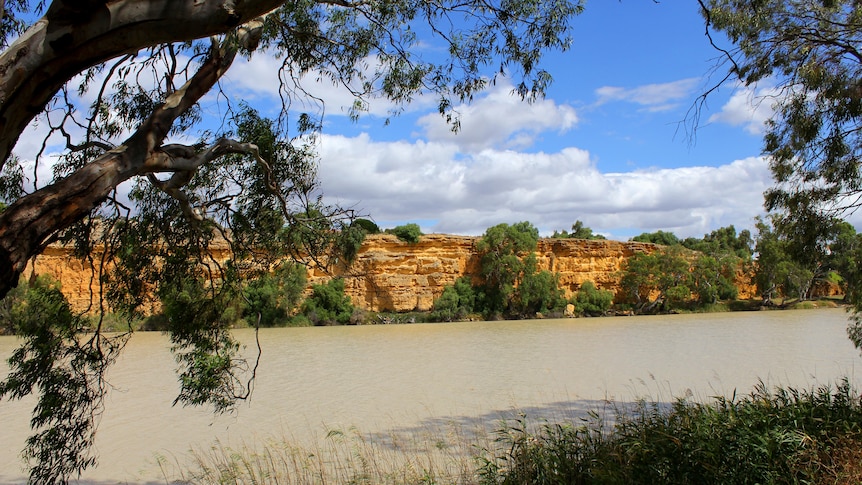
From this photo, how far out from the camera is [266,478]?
4.24m

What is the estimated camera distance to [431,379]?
9703 millimetres

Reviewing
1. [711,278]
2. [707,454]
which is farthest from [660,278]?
[707,454]

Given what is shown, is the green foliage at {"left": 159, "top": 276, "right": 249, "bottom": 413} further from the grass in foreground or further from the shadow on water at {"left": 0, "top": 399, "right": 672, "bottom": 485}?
the shadow on water at {"left": 0, "top": 399, "right": 672, "bottom": 485}

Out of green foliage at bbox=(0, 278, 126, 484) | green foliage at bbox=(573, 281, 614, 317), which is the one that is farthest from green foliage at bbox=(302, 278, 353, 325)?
green foliage at bbox=(0, 278, 126, 484)

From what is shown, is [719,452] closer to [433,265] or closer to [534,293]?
[534,293]

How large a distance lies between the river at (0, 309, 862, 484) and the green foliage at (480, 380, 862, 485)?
162cm

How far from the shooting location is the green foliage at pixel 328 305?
906 inches

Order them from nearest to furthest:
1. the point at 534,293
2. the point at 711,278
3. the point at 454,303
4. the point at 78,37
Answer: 1. the point at 78,37
2. the point at 454,303
3. the point at 534,293
4. the point at 711,278

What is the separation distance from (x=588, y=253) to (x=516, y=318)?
515cm

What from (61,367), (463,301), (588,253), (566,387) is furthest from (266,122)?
(588,253)

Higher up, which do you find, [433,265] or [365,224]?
[433,265]

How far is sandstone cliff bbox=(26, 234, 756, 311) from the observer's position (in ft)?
80.6

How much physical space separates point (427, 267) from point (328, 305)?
424 centimetres

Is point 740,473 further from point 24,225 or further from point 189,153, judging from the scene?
point 24,225
